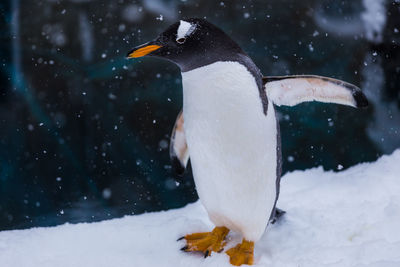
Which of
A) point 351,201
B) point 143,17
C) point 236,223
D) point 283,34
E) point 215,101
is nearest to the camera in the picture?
point 215,101

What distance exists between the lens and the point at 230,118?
3.62 feet

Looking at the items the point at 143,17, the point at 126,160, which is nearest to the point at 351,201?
the point at 126,160

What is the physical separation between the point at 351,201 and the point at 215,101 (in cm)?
89

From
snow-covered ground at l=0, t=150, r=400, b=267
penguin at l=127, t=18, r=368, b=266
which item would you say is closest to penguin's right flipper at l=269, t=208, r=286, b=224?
snow-covered ground at l=0, t=150, r=400, b=267

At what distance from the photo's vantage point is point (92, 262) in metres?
1.19

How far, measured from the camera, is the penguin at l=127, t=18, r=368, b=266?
43.6 inches

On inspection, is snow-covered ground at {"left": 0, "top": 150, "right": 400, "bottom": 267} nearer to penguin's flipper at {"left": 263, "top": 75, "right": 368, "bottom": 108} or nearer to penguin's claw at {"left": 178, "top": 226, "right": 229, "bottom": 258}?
penguin's claw at {"left": 178, "top": 226, "right": 229, "bottom": 258}

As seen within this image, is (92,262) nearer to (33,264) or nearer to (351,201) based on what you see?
(33,264)

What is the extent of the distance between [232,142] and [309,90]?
0.34 metres

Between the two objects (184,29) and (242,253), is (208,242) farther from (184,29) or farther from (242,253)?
(184,29)

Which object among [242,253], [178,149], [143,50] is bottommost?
[242,253]

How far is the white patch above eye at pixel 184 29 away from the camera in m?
1.10

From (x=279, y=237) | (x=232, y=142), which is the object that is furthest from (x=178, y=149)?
(x=279, y=237)

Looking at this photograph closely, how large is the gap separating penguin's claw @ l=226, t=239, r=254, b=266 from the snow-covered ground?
24 millimetres
